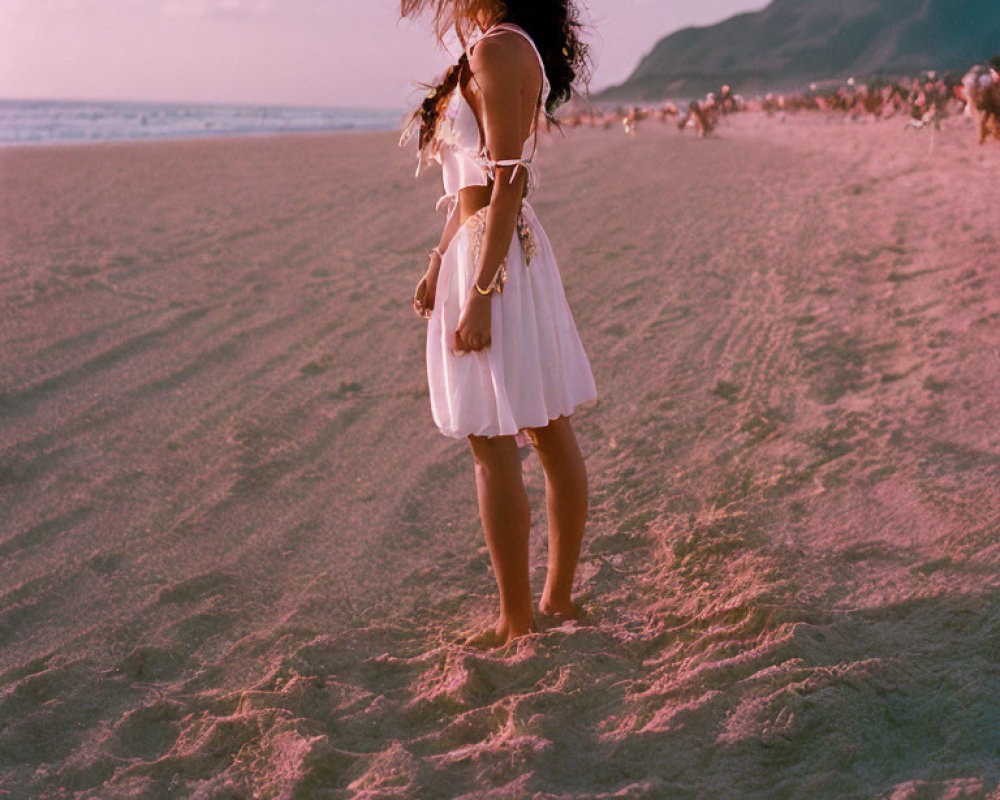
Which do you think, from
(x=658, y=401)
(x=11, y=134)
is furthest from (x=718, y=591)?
(x=11, y=134)

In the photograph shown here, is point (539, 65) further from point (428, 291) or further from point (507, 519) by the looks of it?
point (507, 519)

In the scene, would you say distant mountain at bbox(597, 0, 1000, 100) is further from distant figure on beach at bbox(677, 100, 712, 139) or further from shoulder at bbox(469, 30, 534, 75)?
shoulder at bbox(469, 30, 534, 75)

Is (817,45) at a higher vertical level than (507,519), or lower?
higher

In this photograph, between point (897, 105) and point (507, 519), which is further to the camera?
point (897, 105)

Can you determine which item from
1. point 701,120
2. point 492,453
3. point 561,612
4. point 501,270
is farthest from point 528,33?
point 701,120

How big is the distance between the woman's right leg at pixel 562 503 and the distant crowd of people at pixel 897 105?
4.58 metres

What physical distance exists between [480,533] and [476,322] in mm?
1276

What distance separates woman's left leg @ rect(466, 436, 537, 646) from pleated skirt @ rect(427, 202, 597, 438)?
0.10 meters

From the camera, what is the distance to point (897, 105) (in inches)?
736

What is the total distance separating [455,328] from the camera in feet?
6.91

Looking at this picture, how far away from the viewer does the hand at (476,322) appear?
2.04 m

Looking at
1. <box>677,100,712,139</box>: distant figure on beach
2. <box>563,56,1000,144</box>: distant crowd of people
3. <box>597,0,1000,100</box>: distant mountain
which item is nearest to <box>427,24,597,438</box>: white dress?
<box>563,56,1000,144</box>: distant crowd of people

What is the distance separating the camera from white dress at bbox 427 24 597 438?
81.3 inches

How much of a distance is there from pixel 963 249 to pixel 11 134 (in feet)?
79.9
